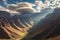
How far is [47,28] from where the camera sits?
569 centimetres

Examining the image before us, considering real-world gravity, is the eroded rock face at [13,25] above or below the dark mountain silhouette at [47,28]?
above

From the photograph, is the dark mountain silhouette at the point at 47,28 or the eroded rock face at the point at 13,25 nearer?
the dark mountain silhouette at the point at 47,28

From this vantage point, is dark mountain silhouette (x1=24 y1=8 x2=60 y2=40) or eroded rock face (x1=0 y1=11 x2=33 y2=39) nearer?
dark mountain silhouette (x1=24 y1=8 x2=60 y2=40)

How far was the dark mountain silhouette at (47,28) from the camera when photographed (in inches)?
215

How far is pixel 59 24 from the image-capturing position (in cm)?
551

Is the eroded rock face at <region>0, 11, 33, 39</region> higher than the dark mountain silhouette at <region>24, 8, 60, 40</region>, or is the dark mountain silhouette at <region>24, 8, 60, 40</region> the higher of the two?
the eroded rock face at <region>0, 11, 33, 39</region>

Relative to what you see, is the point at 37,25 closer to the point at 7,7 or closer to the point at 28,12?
the point at 28,12

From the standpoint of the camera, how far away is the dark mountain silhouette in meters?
5.45

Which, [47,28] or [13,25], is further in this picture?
[13,25]

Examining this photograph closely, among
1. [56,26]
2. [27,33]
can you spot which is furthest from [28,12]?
[56,26]

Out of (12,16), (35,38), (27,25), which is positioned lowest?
(35,38)

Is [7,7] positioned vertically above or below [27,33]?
above

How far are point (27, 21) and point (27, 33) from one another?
0.44 metres

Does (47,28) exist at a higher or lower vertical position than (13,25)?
lower
